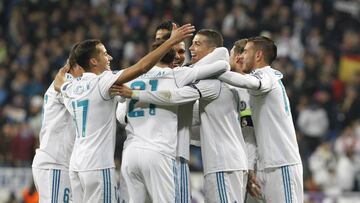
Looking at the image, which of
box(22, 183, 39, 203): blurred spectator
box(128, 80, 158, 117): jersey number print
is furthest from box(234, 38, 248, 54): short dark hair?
box(22, 183, 39, 203): blurred spectator

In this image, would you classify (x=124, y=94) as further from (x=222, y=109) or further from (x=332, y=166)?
(x=332, y=166)

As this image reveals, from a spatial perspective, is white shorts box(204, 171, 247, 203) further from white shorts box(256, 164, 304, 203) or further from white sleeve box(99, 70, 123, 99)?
white sleeve box(99, 70, 123, 99)

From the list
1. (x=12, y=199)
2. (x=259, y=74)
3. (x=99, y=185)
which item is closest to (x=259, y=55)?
(x=259, y=74)

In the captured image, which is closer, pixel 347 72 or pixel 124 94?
pixel 124 94

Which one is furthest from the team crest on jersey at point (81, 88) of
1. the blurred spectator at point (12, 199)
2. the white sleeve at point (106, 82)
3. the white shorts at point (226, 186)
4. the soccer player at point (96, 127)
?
the blurred spectator at point (12, 199)

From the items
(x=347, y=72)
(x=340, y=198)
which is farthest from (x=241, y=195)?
(x=347, y=72)

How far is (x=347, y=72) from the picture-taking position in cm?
1978

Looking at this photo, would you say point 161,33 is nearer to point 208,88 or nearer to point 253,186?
point 208,88

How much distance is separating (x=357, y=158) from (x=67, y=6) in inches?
326

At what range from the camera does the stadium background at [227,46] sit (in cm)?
1723

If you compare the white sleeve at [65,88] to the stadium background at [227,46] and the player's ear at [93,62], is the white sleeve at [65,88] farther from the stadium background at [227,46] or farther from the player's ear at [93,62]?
the stadium background at [227,46]

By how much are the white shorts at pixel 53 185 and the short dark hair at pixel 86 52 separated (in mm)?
1200

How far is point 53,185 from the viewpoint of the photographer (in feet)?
33.0

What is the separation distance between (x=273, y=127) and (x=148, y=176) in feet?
4.69
